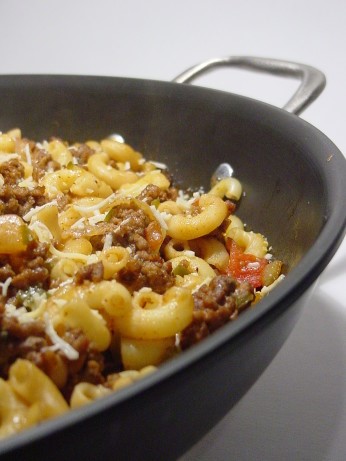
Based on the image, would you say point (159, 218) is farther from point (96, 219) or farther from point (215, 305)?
point (215, 305)

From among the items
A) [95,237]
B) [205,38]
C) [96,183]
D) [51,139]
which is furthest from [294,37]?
[95,237]

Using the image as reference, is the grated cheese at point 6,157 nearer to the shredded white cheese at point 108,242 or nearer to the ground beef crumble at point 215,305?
the shredded white cheese at point 108,242

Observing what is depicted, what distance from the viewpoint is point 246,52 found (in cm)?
295

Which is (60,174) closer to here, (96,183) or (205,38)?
(96,183)

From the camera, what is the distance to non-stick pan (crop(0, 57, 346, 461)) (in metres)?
0.74

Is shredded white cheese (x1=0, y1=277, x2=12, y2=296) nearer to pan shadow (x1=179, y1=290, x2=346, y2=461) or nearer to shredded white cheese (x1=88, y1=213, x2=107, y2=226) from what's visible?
shredded white cheese (x1=88, y1=213, x2=107, y2=226)

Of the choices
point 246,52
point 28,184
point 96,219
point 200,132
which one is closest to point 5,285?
point 96,219

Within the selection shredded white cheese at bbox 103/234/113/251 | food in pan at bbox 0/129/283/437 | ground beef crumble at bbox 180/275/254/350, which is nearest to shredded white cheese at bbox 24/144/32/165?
food in pan at bbox 0/129/283/437

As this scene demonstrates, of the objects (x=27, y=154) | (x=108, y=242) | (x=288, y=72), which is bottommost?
(x=27, y=154)

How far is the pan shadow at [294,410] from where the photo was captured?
114 cm

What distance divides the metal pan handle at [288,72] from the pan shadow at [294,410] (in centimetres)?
56

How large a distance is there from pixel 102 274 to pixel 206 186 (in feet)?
2.13

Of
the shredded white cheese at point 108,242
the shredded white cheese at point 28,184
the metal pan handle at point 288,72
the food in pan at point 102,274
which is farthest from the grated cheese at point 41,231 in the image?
the metal pan handle at point 288,72

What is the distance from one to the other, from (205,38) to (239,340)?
254cm
